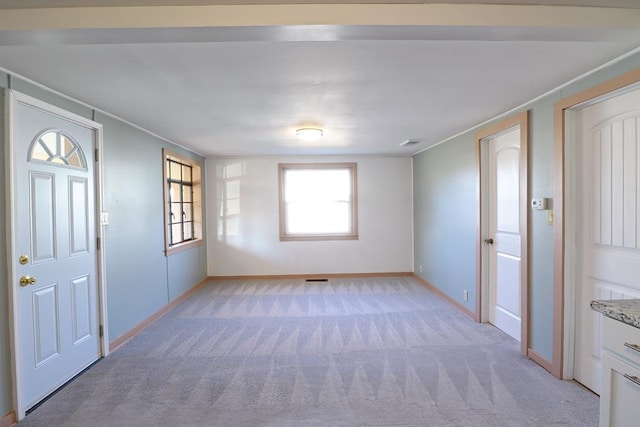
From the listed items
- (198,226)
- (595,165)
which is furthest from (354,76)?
(198,226)

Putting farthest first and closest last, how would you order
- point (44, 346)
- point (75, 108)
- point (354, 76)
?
point (75, 108) < point (44, 346) < point (354, 76)

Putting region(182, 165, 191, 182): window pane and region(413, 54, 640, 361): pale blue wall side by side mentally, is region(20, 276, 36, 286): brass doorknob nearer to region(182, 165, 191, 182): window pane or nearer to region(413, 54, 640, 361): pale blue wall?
region(182, 165, 191, 182): window pane

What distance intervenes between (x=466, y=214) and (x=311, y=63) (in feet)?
9.69

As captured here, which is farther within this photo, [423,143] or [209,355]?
[423,143]

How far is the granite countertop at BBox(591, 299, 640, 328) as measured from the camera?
1257 mm

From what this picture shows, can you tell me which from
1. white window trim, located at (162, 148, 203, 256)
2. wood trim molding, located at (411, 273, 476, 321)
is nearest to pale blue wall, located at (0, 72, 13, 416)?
white window trim, located at (162, 148, 203, 256)

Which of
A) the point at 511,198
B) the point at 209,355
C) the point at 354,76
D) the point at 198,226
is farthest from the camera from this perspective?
the point at 198,226

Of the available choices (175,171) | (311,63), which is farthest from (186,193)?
(311,63)

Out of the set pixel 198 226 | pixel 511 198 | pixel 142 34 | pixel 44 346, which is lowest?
pixel 44 346

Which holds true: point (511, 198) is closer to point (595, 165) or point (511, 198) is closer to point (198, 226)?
point (595, 165)

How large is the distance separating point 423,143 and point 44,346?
4.78 metres

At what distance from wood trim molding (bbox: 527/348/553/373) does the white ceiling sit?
7.22 feet

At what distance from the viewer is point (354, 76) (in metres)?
2.22

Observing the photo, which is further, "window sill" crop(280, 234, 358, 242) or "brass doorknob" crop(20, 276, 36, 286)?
"window sill" crop(280, 234, 358, 242)
